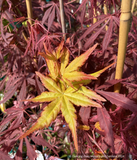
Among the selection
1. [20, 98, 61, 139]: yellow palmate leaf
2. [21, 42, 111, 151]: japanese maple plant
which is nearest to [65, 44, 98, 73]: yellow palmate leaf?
[21, 42, 111, 151]: japanese maple plant

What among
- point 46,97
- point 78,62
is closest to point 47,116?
point 46,97

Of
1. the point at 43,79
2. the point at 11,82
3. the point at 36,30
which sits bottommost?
the point at 11,82

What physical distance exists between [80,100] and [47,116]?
0.10 meters

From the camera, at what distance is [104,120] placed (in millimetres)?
415

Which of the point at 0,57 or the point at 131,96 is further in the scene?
the point at 0,57

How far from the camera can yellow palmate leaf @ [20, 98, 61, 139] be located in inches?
13.7

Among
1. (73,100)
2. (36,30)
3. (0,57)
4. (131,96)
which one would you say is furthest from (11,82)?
(131,96)

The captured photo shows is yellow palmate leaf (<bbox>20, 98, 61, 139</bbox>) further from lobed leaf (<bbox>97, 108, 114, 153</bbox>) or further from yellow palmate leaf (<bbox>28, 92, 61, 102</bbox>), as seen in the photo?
lobed leaf (<bbox>97, 108, 114, 153</bbox>)

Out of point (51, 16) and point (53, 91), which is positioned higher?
point (51, 16)

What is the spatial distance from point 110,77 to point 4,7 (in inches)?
22.5

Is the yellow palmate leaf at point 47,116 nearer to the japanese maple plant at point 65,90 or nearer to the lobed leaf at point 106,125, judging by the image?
the japanese maple plant at point 65,90

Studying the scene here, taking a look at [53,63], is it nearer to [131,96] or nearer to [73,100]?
[73,100]

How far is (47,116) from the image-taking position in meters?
0.37

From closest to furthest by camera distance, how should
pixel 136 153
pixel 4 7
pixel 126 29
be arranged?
pixel 126 29
pixel 136 153
pixel 4 7
